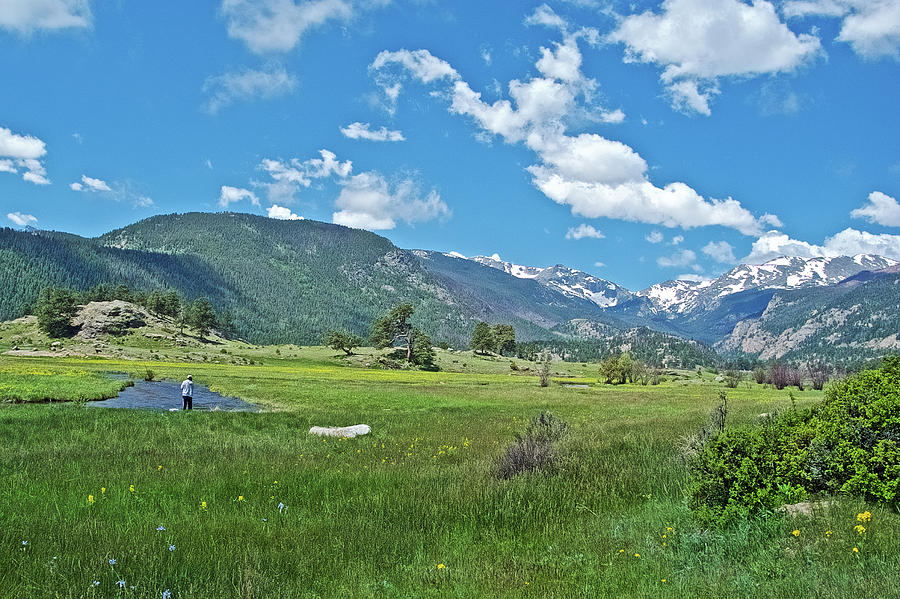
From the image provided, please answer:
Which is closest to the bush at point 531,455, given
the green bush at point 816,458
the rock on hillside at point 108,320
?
the green bush at point 816,458

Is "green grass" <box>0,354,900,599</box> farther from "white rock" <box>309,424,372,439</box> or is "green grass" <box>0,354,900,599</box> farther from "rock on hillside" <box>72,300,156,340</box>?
"rock on hillside" <box>72,300,156,340</box>

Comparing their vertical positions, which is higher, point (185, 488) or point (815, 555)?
point (815, 555)

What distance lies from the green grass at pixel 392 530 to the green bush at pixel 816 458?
0.44 m

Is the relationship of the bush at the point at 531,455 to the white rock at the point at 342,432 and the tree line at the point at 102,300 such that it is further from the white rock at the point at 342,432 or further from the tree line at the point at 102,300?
the tree line at the point at 102,300

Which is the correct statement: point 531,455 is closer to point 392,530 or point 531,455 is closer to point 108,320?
point 392,530

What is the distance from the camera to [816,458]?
8562 millimetres

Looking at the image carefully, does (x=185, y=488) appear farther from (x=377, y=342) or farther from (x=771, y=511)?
(x=377, y=342)

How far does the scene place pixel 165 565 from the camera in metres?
6.93

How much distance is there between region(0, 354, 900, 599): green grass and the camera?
6.32 metres

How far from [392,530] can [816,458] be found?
7055 millimetres

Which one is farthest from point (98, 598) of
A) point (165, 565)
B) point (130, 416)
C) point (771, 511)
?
point (130, 416)

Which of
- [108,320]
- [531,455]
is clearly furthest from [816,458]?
[108,320]

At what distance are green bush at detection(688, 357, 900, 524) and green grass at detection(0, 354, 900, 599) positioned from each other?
44 cm

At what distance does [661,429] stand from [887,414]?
508 inches
